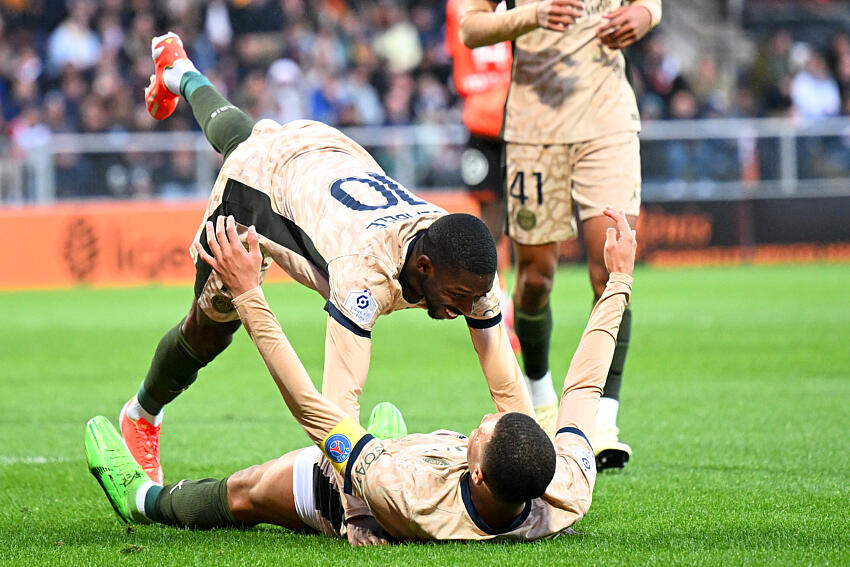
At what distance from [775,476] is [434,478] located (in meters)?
1.94

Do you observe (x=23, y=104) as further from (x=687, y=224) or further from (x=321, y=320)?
(x=687, y=224)

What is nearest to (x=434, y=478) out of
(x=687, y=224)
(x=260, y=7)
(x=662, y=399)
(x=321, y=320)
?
(x=662, y=399)

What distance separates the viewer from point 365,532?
395 cm

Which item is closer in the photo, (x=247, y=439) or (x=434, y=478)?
(x=434, y=478)

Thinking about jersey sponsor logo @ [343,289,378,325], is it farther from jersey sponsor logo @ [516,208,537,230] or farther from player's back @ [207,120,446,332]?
jersey sponsor logo @ [516,208,537,230]

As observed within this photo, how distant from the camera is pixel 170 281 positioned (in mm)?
16141

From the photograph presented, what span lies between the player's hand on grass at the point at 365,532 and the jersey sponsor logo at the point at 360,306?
61cm

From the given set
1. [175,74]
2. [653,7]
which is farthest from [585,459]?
[175,74]

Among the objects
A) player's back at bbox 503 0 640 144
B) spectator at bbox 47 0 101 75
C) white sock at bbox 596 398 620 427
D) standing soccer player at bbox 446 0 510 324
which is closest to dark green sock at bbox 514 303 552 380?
white sock at bbox 596 398 620 427

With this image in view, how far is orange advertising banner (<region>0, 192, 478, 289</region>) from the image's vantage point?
15.9 m

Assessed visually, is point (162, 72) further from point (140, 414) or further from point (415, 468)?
point (415, 468)

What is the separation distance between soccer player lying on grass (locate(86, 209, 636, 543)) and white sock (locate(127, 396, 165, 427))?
1.05 metres

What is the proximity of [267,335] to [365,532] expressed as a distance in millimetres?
686

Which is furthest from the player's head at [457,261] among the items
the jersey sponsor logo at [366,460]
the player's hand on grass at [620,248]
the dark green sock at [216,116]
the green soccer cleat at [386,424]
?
the dark green sock at [216,116]
